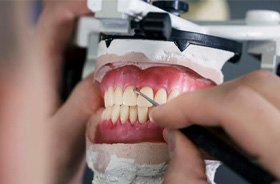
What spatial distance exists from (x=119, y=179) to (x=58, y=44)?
0.37 feet

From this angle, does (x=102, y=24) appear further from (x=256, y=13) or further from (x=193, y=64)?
(x=256, y=13)

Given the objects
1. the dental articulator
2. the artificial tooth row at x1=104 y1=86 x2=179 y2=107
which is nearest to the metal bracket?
the dental articulator

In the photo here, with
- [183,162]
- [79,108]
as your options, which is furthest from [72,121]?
[183,162]

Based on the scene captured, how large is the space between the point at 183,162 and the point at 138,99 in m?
0.07

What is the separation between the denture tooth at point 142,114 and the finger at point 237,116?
0.04 meters

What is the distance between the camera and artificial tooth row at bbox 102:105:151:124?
406 mm

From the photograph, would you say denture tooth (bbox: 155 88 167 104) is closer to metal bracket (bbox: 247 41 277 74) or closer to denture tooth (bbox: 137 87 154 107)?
denture tooth (bbox: 137 87 154 107)

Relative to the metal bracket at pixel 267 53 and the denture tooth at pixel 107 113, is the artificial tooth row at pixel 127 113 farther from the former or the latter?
the metal bracket at pixel 267 53

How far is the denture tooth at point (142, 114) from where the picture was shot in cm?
40

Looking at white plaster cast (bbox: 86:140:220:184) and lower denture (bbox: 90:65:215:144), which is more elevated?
lower denture (bbox: 90:65:215:144)

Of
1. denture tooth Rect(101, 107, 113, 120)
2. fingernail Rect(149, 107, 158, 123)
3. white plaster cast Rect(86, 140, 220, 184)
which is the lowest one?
white plaster cast Rect(86, 140, 220, 184)

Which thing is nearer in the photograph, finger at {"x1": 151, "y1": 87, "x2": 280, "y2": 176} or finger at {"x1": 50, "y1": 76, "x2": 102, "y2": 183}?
finger at {"x1": 151, "y1": 87, "x2": 280, "y2": 176}

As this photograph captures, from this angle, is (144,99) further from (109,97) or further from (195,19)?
(195,19)

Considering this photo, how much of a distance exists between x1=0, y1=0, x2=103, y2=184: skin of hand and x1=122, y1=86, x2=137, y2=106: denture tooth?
4 centimetres
